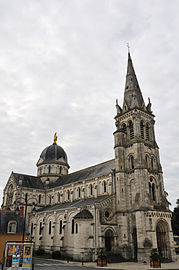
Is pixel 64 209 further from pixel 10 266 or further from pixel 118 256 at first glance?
pixel 10 266

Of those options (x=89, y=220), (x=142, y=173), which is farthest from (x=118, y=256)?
(x=142, y=173)

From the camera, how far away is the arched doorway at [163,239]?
34.3 metres

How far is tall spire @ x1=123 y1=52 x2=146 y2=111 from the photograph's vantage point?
42.6 m

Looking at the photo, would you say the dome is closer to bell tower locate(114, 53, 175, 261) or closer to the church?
the church

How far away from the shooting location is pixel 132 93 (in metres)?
43.9

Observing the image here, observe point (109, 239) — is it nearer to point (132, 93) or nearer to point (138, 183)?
point (138, 183)

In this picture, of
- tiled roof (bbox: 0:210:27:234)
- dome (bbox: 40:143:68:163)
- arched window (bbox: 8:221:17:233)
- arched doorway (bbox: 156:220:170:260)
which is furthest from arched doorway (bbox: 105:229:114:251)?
dome (bbox: 40:143:68:163)

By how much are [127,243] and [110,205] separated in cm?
595

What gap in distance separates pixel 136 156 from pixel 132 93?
42.2 feet

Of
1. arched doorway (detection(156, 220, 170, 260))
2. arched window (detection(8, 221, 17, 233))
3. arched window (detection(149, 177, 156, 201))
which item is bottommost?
arched doorway (detection(156, 220, 170, 260))

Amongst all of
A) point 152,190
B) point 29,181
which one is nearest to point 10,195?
point 29,181

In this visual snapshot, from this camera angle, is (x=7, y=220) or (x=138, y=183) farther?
(x=138, y=183)

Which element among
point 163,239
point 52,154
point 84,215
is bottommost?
point 163,239

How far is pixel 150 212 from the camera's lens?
33.8 m
